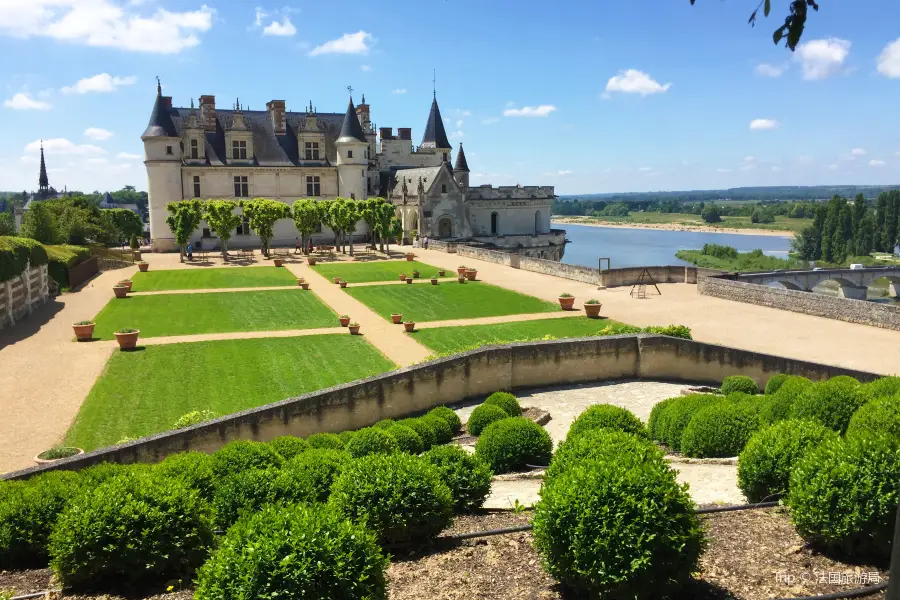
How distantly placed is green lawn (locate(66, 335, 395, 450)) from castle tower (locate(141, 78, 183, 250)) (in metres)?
38.1

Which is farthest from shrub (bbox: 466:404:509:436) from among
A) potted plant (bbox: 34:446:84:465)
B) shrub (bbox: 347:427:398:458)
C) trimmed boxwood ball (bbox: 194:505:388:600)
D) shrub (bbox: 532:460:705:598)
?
trimmed boxwood ball (bbox: 194:505:388:600)

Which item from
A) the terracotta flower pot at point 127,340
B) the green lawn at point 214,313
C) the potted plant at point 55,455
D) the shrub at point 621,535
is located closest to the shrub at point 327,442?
the potted plant at point 55,455

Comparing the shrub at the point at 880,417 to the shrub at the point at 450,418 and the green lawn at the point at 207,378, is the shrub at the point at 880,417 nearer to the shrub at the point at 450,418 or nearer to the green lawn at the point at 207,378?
the shrub at the point at 450,418

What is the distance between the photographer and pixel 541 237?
222 ft

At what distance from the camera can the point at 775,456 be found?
7734 millimetres

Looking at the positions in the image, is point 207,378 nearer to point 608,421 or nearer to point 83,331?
point 83,331

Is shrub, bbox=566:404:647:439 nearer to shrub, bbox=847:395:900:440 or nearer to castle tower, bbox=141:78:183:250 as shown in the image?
shrub, bbox=847:395:900:440

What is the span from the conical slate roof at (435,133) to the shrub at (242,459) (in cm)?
6571

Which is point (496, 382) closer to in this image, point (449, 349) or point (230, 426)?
point (449, 349)

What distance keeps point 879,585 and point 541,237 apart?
207 feet

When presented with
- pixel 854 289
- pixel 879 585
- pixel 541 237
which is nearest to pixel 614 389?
pixel 879 585

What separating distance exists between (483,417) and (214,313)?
60.2 feet

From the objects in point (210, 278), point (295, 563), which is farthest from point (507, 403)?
point (210, 278)

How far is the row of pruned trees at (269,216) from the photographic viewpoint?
1930 inches
